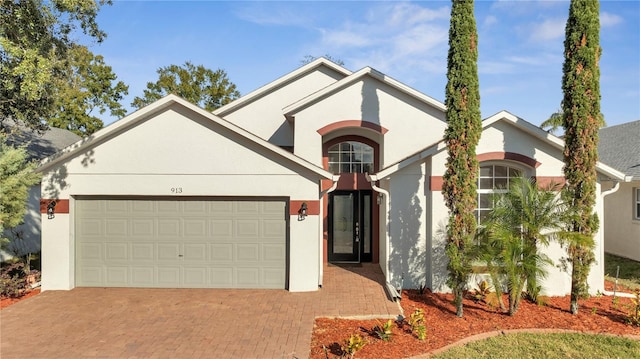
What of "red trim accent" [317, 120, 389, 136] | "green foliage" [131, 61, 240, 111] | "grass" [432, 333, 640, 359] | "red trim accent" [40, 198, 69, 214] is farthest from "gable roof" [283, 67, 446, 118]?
"green foliage" [131, 61, 240, 111]

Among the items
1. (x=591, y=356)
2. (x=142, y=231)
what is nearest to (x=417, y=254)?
(x=591, y=356)

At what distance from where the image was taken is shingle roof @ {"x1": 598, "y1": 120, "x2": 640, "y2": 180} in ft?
50.6

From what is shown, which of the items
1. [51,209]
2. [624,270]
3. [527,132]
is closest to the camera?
[527,132]

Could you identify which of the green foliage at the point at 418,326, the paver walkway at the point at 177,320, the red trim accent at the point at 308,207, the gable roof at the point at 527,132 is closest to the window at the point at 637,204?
the gable roof at the point at 527,132

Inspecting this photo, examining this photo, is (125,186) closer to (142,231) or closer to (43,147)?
(142,231)

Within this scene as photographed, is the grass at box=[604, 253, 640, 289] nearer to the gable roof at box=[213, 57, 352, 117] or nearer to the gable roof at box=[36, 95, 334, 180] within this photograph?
the gable roof at box=[36, 95, 334, 180]

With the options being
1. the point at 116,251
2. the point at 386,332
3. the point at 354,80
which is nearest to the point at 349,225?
the point at 354,80

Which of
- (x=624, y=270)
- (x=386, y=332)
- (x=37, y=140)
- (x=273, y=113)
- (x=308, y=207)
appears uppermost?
(x=273, y=113)

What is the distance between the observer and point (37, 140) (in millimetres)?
19016

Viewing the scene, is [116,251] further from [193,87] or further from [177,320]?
[193,87]

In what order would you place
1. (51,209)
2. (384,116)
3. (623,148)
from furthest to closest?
Result: (623,148)
(384,116)
(51,209)

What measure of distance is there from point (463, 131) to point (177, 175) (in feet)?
24.9

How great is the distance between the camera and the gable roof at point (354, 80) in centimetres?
1218

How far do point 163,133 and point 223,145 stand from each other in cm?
171
